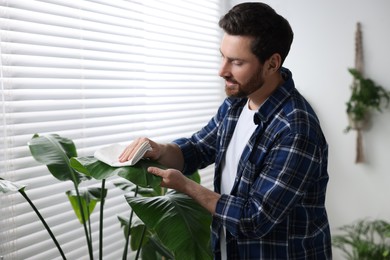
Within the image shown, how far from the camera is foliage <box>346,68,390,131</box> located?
2629 millimetres

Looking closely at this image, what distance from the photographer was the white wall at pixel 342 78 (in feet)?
8.67

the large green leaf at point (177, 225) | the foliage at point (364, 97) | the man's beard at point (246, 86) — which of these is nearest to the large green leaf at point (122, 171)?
the large green leaf at point (177, 225)

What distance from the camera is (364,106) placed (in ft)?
8.73

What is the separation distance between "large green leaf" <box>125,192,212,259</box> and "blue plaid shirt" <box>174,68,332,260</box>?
70 mm

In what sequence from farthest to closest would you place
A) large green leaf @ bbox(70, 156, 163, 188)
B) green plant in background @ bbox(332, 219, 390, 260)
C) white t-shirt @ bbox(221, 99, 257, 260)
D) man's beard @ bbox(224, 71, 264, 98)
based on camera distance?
green plant in background @ bbox(332, 219, 390, 260) < white t-shirt @ bbox(221, 99, 257, 260) < man's beard @ bbox(224, 71, 264, 98) < large green leaf @ bbox(70, 156, 163, 188)

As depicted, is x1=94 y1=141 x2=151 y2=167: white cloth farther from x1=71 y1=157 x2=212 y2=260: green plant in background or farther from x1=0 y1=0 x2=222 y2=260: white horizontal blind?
x1=0 y1=0 x2=222 y2=260: white horizontal blind

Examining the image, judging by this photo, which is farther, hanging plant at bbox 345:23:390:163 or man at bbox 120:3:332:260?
hanging plant at bbox 345:23:390:163

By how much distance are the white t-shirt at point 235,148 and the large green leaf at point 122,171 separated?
1.08 ft

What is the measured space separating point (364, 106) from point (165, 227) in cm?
185

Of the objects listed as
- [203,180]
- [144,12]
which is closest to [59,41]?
[144,12]

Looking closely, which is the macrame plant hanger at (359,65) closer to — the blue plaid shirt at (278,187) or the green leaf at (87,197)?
the blue plaid shirt at (278,187)

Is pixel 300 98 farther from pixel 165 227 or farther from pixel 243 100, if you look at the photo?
pixel 165 227

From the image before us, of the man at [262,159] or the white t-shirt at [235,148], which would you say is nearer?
the man at [262,159]

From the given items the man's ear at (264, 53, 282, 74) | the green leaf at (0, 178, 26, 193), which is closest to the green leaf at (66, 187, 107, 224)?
the green leaf at (0, 178, 26, 193)
